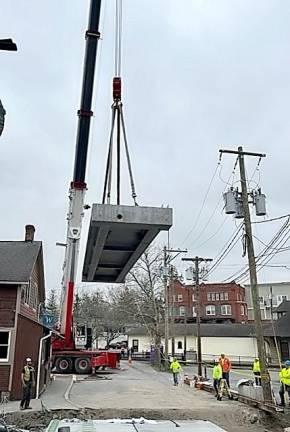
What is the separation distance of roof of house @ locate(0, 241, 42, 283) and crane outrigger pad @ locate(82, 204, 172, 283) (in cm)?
905

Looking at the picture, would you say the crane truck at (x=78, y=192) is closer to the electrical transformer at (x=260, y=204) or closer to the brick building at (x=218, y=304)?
the electrical transformer at (x=260, y=204)

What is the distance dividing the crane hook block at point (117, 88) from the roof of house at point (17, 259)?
31.3 feet

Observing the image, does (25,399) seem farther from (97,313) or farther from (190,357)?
(97,313)

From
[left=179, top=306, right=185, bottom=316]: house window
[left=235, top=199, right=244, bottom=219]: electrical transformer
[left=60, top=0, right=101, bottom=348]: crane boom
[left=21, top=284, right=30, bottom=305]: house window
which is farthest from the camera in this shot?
[left=179, top=306, right=185, bottom=316]: house window

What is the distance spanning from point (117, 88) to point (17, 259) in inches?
433

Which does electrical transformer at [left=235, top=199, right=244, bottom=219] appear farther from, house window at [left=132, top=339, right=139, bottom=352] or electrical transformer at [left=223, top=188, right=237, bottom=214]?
house window at [left=132, top=339, right=139, bottom=352]

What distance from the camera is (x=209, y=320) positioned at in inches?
3359

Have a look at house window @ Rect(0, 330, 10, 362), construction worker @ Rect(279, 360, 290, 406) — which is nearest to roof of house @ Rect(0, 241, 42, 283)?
house window @ Rect(0, 330, 10, 362)

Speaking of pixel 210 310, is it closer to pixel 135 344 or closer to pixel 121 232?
pixel 135 344

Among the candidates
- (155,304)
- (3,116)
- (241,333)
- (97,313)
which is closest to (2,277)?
(3,116)

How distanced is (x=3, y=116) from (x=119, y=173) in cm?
456

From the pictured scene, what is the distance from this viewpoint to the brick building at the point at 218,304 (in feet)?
277

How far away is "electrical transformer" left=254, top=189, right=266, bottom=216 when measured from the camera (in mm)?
18844

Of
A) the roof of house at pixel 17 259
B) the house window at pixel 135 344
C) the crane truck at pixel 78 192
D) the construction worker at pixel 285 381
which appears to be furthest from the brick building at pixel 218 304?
the construction worker at pixel 285 381
